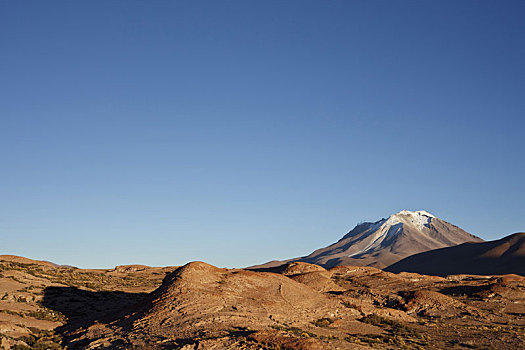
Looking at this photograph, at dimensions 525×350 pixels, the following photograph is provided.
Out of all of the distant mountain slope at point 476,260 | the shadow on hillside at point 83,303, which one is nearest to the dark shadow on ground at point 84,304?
the shadow on hillside at point 83,303

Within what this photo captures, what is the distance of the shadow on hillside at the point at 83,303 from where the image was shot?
31.0m

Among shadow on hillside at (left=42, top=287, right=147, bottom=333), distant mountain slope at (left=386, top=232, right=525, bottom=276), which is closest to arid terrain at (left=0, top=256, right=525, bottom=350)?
shadow on hillside at (left=42, top=287, right=147, bottom=333)

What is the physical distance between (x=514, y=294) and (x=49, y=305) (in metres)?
37.4

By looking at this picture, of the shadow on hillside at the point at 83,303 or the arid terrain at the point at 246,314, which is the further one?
the shadow on hillside at the point at 83,303

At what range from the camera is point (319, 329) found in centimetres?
2658

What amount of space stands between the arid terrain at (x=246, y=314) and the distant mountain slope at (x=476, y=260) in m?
91.6

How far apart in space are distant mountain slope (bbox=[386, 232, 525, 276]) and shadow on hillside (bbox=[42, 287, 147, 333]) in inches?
4185

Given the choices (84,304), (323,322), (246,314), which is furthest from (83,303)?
(323,322)

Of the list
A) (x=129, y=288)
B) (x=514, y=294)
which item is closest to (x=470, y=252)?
(x=514, y=294)

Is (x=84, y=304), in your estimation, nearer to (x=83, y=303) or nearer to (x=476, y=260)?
(x=83, y=303)

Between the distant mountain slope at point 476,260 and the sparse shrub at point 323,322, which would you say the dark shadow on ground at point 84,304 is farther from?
the distant mountain slope at point 476,260

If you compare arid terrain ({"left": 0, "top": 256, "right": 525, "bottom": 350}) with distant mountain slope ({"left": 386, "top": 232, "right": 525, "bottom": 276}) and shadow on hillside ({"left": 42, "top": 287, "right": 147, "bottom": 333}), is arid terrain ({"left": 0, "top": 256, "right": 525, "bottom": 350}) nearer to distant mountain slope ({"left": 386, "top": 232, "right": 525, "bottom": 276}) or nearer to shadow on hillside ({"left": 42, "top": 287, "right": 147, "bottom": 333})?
shadow on hillside ({"left": 42, "top": 287, "right": 147, "bottom": 333})

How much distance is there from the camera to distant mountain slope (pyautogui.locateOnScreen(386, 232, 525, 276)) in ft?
416

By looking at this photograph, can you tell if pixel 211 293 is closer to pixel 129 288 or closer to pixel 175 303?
pixel 175 303
